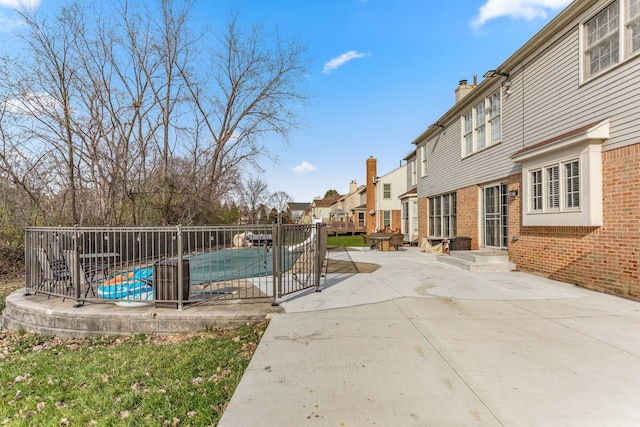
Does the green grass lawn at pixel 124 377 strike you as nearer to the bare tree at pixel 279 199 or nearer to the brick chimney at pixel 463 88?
the brick chimney at pixel 463 88

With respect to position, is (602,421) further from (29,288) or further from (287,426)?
(29,288)

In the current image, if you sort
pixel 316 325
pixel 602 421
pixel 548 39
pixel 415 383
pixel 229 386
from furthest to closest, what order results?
pixel 548 39 → pixel 316 325 → pixel 229 386 → pixel 415 383 → pixel 602 421

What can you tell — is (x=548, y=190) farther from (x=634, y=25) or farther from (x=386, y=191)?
(x=386, y=191)

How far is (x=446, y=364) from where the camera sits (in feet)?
10.3

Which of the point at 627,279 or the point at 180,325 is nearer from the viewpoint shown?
the point at 180,325

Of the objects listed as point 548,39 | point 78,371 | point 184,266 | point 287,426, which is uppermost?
point 548,39

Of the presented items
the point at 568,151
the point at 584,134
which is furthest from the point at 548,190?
the point at 584,134

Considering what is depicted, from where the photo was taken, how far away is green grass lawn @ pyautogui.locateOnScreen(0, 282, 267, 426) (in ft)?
8.72

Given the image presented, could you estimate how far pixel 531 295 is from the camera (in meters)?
5.93

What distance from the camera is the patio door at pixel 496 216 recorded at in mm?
9695

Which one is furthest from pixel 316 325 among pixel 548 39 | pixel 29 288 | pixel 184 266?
pixel 548 39

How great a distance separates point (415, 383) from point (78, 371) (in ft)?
12.0

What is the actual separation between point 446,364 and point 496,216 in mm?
8399

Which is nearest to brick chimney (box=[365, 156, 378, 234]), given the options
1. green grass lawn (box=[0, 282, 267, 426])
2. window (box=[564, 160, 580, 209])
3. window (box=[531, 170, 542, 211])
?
window (box=[531, 170, 542, 211])
